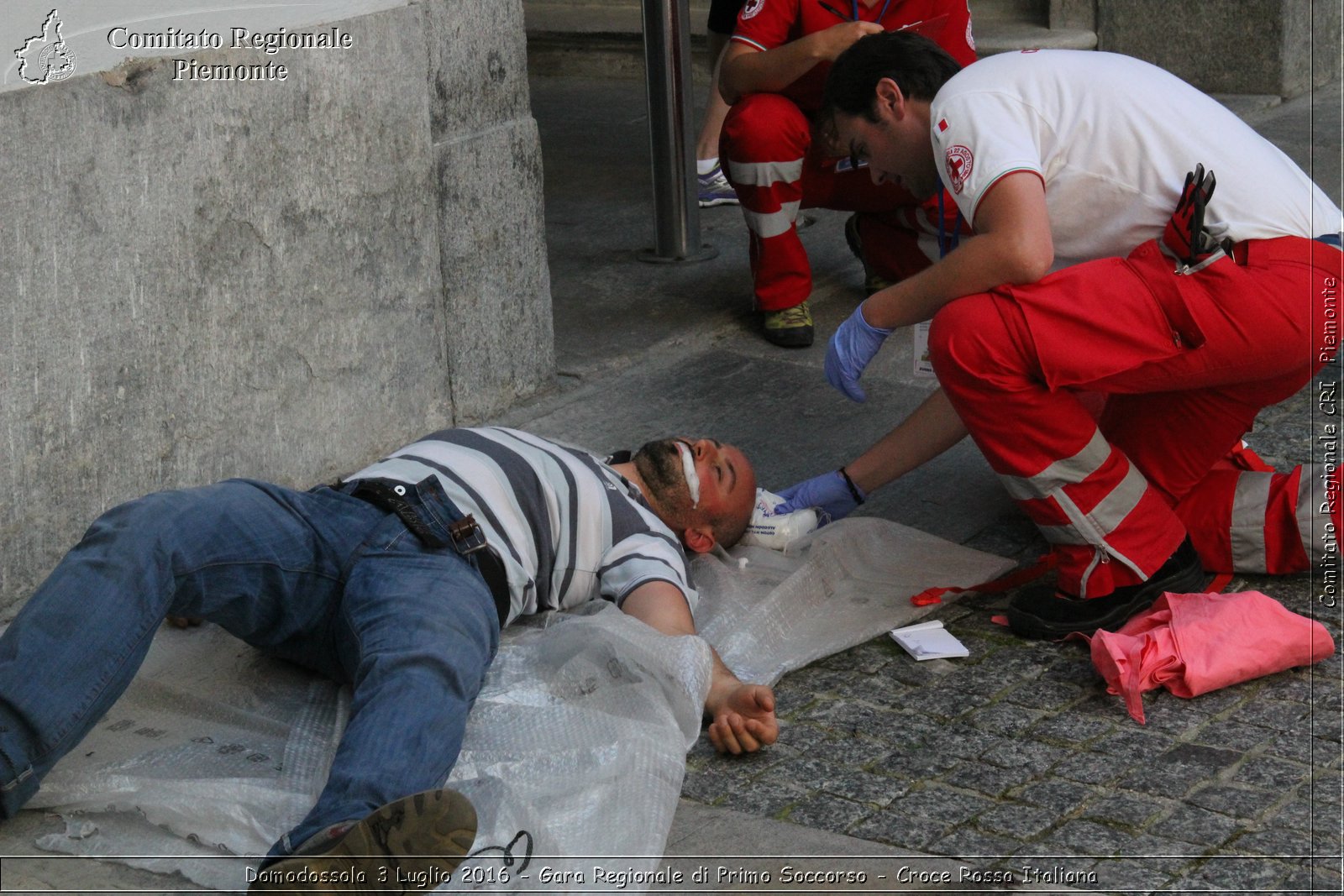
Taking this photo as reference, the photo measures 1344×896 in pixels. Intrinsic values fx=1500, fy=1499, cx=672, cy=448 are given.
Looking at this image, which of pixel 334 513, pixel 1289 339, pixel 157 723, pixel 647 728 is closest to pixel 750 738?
pixel 647 728

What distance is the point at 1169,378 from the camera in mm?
2775

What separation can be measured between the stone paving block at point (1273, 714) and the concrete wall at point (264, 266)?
2.04m

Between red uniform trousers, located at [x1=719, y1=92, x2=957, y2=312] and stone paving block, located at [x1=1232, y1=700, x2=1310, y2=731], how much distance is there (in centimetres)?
201

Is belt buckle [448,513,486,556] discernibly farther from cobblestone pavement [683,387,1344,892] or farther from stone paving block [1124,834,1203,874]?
stone paving block [1124,834,1203,874]

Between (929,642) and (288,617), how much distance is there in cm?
117

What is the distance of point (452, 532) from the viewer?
255cm

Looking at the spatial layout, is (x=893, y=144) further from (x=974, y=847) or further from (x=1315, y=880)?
(x=1315, y=880)

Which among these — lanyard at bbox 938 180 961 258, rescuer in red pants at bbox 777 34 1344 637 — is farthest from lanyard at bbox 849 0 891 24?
rescuer in red pants at bbox 777 34 1344 637

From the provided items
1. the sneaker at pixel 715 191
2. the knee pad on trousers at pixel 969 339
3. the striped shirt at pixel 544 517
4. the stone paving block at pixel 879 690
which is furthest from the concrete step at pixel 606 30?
the stone paving block at pixel 879 690

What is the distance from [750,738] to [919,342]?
1.30 metres

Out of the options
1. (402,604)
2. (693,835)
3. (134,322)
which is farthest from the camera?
(134,322)

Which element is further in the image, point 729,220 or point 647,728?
point 729,220

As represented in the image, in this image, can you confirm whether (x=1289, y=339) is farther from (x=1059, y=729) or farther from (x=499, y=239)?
(x=499, y=239)

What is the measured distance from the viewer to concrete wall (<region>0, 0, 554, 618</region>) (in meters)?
2.86
